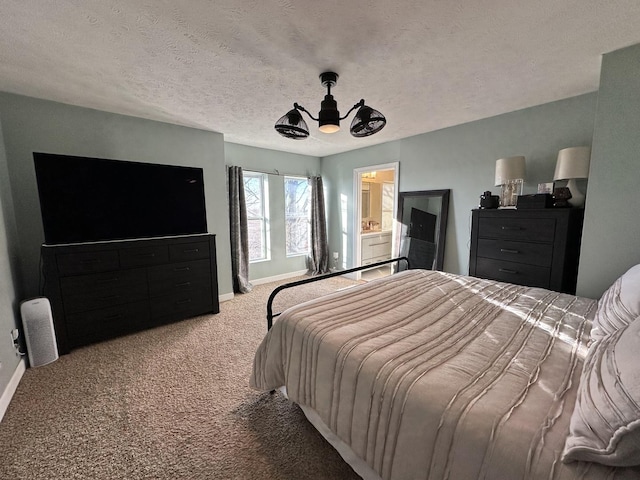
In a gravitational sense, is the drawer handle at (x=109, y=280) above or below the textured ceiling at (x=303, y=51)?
below

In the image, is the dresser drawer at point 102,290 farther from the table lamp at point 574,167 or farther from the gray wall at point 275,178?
the table lamp at point 574,167

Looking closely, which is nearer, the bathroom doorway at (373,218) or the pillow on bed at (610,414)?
the pillow on bed at (610,414)

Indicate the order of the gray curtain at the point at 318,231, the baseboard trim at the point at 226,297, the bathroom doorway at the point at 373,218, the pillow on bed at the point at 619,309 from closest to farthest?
the pillow on bed at the point at 619,309 → the baseboard trim at the point at 226,297 → the bathroom doorway at the point at 373,218 → the gray curtain at the point at 318,231

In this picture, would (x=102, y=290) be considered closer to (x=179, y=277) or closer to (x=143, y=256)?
(x=143, y=256)

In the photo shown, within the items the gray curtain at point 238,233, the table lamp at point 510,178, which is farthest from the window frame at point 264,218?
the table lamp at point 510,178

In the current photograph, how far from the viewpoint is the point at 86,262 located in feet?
7.83

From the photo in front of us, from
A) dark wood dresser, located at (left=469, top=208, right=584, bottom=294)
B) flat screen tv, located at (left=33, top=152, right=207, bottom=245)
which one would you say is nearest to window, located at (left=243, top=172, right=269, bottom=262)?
flat screen tv, located at (left=33, top=152, right=207, bottom=245)

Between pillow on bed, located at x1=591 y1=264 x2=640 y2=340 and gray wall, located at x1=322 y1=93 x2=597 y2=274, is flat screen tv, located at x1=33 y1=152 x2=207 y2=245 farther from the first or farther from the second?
pillow on bed, located at x1=591 y1=264 x2=640 y2=340

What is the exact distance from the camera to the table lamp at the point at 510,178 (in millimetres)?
2566

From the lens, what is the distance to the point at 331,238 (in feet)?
17.2

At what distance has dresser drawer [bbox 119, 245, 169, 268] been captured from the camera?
2576 millimetres

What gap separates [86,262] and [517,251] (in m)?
4.09

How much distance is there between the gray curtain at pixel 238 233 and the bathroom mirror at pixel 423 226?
2.45 metres

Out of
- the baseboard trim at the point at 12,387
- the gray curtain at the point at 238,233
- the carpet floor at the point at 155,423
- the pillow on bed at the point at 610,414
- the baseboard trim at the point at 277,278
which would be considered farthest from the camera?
the baseboard trim at the point at 277,278
